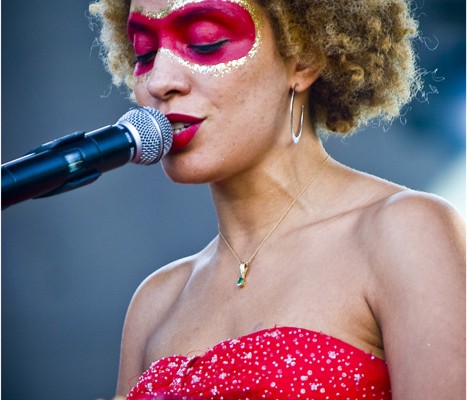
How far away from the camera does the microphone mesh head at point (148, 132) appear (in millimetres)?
1586

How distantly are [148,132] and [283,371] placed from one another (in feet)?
1.68

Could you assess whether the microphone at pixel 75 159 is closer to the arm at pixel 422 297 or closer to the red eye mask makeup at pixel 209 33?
the red eye mask makeup at pixel 209 33

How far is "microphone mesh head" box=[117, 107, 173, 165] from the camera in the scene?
1.59 m

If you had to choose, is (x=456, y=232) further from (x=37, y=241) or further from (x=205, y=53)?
(x=37, y=241)

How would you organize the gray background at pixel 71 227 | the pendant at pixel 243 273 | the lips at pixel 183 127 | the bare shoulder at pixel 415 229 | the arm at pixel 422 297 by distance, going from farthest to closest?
the gray background at pixel 71 227 < the pendant at pixel 243 273 < the lips at pixel 183 127 < the bare shoulder at pixel 415 229 < the arm at pixel 422 297

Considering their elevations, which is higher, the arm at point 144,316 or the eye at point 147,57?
the eye at point 147,57

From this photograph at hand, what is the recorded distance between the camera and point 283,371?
1685mm

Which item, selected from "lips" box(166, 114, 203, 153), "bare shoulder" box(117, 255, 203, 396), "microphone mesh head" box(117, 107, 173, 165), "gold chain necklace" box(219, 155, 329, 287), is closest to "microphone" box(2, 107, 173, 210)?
"microphone mesh head" box(117, 107, 173, 165)

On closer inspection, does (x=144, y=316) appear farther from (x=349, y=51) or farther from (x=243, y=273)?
(x=349, y=51)

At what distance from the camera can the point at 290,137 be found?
2.02m

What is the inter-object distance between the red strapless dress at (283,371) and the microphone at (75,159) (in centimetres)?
43

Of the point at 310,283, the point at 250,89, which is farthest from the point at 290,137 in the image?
the point at 310,283

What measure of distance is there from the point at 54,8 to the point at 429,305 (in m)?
2.45

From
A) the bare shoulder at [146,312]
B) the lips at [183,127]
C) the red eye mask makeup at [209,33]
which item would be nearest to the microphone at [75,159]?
the lips at [183,127]
